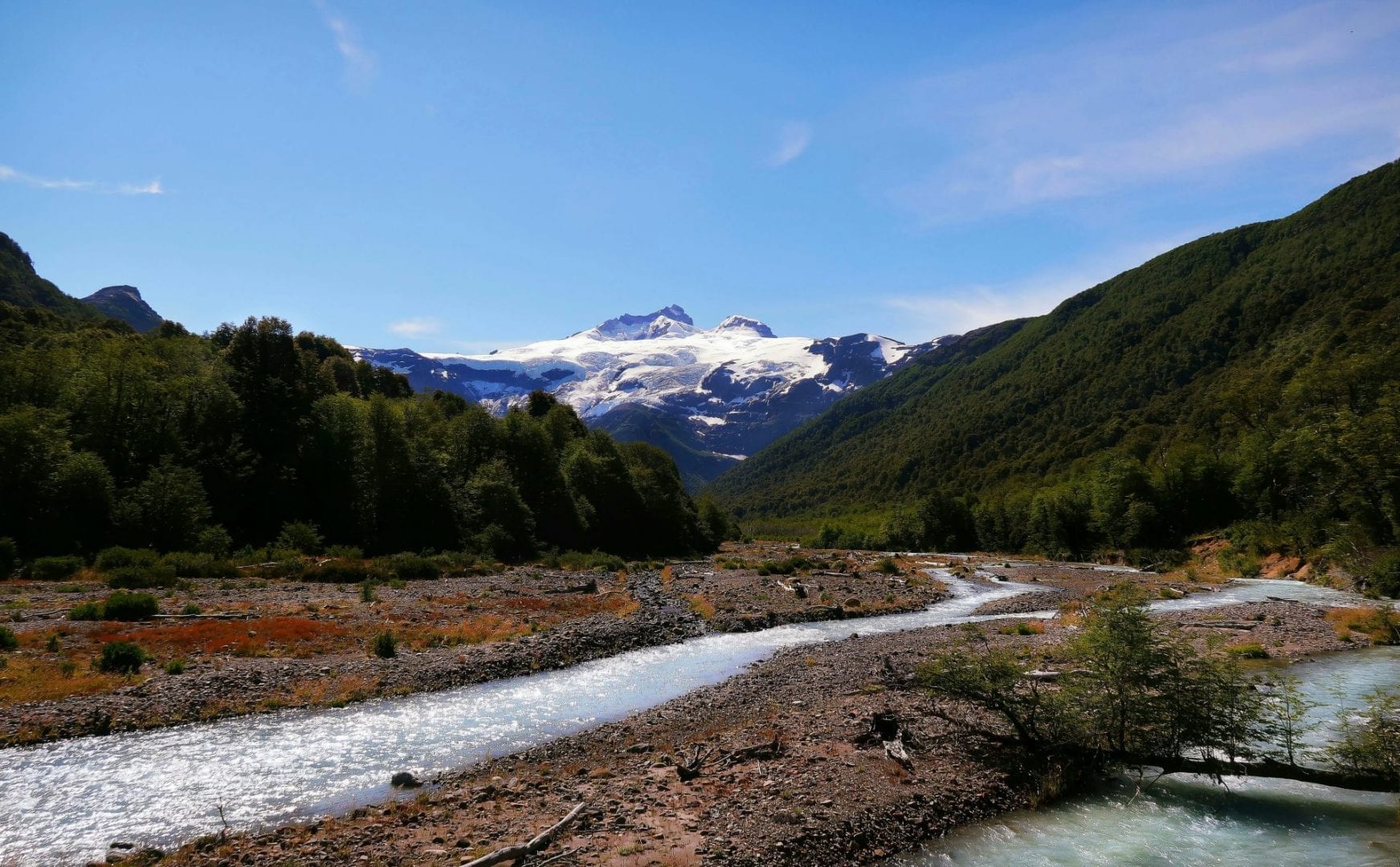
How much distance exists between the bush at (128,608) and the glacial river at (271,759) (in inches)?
541

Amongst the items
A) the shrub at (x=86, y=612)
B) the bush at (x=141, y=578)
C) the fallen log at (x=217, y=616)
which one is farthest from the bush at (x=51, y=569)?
the fallen log at (x=217, y=616)

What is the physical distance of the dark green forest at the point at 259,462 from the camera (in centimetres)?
4369

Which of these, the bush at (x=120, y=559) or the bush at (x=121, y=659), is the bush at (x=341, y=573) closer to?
the bush at (x=120, y=559)

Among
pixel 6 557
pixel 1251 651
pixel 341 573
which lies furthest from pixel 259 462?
pixel 1251 651

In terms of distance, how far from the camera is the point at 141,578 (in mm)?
35344

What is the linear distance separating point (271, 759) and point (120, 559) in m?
34.4

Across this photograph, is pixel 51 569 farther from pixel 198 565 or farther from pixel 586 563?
pixel 586 563

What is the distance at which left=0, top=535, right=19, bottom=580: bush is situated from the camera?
36.4 metres

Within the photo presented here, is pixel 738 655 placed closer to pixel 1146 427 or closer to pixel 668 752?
pixel 668 752

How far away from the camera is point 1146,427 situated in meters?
148

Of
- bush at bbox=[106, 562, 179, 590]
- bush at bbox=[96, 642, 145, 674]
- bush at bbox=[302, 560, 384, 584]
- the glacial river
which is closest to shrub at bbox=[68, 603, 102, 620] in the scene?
bush at bbox=[96, 642, 145, 674]

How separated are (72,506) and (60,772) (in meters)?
40.4

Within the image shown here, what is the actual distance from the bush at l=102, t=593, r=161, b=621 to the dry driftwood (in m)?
26.8

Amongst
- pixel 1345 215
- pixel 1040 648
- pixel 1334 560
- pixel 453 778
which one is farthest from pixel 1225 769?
pixel 1345 215
